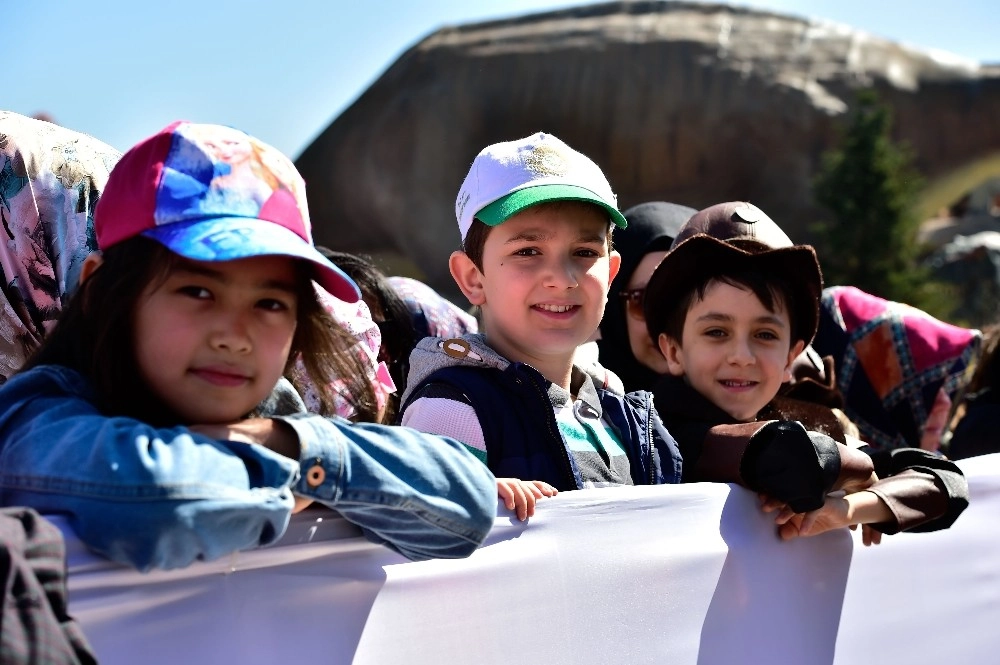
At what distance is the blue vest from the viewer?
233cm

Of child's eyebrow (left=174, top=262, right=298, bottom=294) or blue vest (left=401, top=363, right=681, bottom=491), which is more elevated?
blue vest (left=401, top=363, right=681, bottom=491)

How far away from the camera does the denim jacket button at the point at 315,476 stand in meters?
1.53

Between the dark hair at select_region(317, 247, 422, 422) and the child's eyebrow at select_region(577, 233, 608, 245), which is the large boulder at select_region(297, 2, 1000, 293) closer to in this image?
the dark hair at select_region(317, 247, 422, 422)

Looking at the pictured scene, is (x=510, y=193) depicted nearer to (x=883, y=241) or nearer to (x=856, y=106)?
(x=883, y=241)

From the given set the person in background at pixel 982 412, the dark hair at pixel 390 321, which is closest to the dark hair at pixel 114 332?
the dark hair at pixel 390 321

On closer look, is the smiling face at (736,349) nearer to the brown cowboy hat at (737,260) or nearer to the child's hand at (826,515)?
the brown cowboy hat at (737,260)

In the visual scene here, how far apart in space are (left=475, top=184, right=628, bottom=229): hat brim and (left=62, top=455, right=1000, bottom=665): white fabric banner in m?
0.64

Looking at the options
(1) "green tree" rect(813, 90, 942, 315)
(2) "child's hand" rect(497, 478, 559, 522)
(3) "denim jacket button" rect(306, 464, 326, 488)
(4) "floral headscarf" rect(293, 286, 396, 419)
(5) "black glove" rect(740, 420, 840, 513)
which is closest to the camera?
(3) "denim jacket button" rect(306, 464, 326, 488)

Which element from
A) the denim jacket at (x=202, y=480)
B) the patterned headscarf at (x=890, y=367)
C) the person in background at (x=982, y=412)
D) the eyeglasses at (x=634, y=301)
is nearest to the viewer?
the denim jacket at (x=202, y=480)

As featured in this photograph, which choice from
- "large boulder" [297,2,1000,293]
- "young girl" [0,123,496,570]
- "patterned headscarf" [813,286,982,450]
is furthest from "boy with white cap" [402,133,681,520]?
"large boulder" [297,2,1000,293]

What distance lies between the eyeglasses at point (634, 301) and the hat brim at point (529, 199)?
98 cm

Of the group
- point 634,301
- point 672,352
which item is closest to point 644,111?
point 634,301

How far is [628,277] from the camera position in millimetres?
3635

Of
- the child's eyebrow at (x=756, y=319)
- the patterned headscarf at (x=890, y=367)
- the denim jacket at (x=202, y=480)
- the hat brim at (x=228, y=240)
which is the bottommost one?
the denim jacket at (x=202, y=480)
